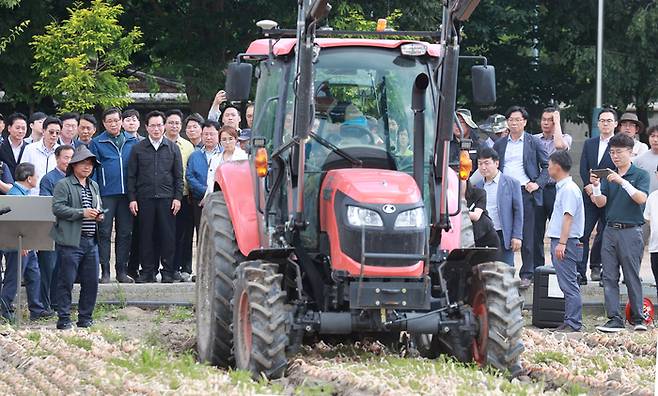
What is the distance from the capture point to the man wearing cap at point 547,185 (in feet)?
56.2

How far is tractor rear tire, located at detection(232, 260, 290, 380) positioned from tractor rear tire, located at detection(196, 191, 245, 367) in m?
0.67

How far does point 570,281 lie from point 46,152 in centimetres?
599

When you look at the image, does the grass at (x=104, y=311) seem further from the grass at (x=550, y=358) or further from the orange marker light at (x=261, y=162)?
the grass at (x=550, y=358)

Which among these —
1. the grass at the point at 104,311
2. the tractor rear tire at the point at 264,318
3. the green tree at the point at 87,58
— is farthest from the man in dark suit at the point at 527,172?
the green tree at the point at 87,58

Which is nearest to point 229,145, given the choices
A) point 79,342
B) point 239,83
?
point 79,342

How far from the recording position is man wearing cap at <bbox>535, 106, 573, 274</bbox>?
56.2ft

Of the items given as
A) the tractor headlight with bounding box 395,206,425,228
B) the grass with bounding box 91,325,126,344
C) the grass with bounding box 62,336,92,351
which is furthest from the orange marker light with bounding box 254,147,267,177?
the grass with bounding box 91,325,126,344

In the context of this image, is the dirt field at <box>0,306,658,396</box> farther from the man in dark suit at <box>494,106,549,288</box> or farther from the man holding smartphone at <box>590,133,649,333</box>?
the man in dark suit at <box>494,106,549,288</box>

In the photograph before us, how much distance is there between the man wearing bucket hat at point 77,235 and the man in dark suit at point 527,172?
5.16 metres

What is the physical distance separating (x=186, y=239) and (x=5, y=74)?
1300cm

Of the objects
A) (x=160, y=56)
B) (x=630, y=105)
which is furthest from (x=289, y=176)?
(x=630, y=105)

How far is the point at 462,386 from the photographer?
9125mm

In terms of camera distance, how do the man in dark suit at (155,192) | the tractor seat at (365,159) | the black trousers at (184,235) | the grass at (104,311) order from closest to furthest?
the tractor seat at (365,159) → the grass at (104,311) → the man in dark suit at (155,192) → the black trousers at (184,235)

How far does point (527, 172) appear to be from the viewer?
17.0 m
